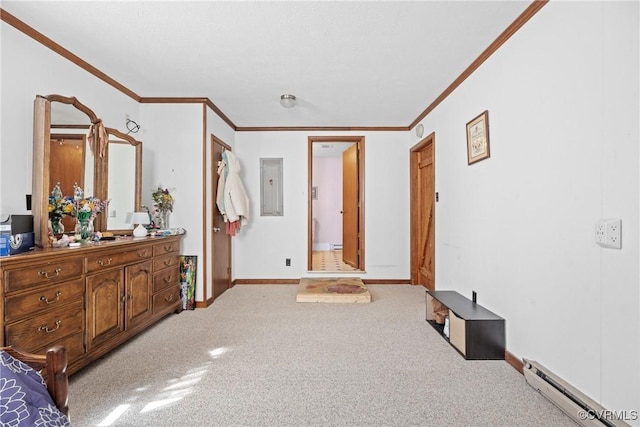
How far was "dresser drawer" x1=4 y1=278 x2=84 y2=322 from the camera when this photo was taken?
5.19 feet

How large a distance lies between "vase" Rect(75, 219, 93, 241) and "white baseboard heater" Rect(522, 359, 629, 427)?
326 centimetres

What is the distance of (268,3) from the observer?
1886 mm

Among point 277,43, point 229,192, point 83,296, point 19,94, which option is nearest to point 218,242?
point 229,192

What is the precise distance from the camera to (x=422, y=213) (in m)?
4.46

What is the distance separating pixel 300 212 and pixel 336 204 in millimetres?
3552

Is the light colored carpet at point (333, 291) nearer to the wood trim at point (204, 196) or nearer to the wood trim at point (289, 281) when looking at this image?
the wood trim at point (289, 281)

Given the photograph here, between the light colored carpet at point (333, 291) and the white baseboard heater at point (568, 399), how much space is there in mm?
1967

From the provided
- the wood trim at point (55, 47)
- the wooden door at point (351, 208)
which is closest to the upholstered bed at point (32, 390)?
the wood trim at point (55, 47)

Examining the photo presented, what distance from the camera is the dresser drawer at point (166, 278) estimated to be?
2887mm

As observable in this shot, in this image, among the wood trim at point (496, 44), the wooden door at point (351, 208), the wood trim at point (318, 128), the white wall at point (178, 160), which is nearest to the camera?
the wood trim at point (496, 44)

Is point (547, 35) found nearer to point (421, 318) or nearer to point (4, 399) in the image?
point (421, 318)

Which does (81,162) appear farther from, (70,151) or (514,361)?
(514,361)

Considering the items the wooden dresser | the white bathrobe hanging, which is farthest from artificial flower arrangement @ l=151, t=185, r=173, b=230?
the white bathrobe hanging

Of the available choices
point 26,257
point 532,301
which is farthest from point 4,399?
point 532,301
